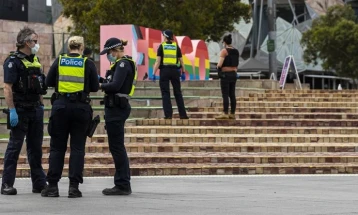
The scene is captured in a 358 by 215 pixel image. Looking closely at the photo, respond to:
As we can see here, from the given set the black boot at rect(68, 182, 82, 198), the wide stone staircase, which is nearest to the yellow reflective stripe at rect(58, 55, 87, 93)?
the black boot at rect(68, 182, 82, 198)

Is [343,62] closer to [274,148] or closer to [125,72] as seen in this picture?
[274,148]

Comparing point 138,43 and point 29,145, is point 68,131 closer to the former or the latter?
point 29,145

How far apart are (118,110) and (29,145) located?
1142 mm

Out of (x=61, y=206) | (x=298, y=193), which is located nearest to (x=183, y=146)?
(x=298, y=193)

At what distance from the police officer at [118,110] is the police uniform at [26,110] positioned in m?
0.78

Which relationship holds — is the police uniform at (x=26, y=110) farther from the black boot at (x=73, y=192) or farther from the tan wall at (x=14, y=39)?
the tan wall at (x=14, y=39)

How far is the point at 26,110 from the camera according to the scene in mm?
12758

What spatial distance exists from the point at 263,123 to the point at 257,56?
2608 inches

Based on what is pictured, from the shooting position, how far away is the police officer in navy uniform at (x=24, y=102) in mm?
12617

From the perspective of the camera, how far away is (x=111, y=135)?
12.7 metres

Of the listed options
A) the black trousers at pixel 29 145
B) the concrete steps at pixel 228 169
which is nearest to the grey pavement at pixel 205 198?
the black trousers at pixel 29 145

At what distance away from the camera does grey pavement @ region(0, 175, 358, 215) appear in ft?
35.0

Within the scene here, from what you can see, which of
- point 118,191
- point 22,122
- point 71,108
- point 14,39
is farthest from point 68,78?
point 14,39

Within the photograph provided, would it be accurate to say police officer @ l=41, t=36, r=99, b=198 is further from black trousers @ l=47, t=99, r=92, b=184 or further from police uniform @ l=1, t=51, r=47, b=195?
police uniform @ l=1, t=51, r=47, b=195
